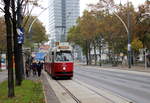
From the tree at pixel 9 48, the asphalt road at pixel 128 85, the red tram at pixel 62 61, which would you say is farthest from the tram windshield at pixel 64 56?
the tree at pixel 9 48

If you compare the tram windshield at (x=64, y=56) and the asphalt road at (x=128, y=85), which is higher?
the tram windshield at (x=64, y=56)

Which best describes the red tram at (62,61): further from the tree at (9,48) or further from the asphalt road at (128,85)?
the tree at (9,48)

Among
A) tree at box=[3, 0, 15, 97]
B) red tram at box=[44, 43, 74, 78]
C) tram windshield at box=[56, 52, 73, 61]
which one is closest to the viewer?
tree at box=[3, 0, 15, 97]

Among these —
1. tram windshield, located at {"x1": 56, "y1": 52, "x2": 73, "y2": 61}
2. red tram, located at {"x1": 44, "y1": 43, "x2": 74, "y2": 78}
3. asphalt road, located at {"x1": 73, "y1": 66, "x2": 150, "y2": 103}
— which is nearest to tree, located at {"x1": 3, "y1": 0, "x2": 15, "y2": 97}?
asphalt road, located at {"x1": 73, "y1": 66, "x2": 150, "y2": 103}

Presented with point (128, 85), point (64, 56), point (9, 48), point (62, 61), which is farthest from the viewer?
point (64, 56)

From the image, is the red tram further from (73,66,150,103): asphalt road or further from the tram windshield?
(73,66,150,103): asphalt road

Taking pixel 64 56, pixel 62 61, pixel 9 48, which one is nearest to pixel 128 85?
pixel 62 61

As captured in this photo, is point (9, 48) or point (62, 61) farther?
point (62, 61)

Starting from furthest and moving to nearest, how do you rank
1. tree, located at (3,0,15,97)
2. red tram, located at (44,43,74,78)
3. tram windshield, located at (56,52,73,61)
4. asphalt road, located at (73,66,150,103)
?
tram windshield, located at (56,52,73,61) < red tram, located at (44,43,74,78) < asphalt road, located at (73,66,150,103) < tree, located at (3,0,15,97)

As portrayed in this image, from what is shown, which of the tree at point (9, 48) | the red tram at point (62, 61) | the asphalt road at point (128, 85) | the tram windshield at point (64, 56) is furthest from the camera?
the tram windshield at point (64, 56)

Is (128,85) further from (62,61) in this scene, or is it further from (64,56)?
(64,56)

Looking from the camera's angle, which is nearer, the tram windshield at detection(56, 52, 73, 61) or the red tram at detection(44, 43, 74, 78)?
the red tram at detection(44, 43, 74, 78)

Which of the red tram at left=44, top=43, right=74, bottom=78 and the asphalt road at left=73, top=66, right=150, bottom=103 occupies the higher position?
the red tram at left=44, top=43, right=74, bottom=78

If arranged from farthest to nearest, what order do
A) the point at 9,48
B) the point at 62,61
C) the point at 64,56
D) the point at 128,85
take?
the point at 64,56, the point at 62,61, the point at 128,85, the point at 9,48
